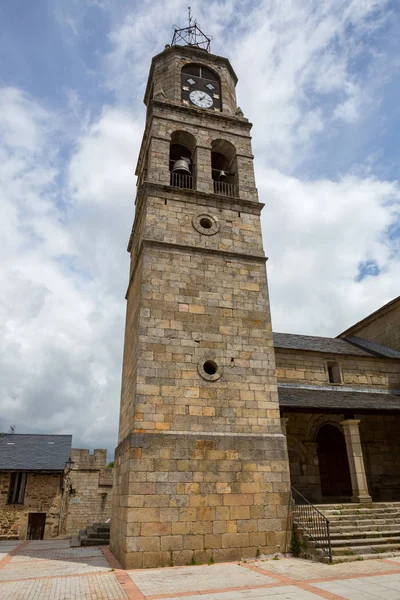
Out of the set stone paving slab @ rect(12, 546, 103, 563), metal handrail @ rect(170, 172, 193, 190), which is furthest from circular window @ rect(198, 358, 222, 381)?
metal handrail @ rect(170, 172, 193, 190)

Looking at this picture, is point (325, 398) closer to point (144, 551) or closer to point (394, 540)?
point (394, 540)

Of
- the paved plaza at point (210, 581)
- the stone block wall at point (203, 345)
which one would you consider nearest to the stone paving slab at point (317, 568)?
the paved plaza at point (210, 581)

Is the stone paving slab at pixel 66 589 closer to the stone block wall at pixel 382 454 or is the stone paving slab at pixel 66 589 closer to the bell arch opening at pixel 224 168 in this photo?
the stone block wall at pixel 382 454

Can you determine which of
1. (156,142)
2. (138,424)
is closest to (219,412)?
(138,424)

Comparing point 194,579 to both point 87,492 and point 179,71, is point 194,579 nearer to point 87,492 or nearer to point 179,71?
point 87,492

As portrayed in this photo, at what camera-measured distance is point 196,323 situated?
33.9 ft

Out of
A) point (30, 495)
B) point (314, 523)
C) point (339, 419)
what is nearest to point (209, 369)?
point (314, 523)

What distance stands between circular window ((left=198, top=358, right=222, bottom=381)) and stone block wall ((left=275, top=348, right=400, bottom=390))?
437 cm

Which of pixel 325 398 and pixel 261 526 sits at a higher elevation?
pixel 325 398

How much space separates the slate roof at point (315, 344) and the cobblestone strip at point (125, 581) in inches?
319

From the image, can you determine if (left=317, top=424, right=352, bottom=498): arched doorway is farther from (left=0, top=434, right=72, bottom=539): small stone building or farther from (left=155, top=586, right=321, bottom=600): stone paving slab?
(left=0, top=434, right=72, bottom=539): small stone building

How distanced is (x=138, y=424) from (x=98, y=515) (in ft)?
46.1

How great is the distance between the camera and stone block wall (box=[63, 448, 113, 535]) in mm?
19406

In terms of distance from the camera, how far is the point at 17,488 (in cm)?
1811
